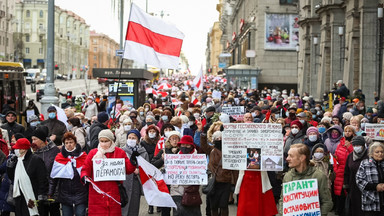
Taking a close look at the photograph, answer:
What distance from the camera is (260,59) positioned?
57.8m

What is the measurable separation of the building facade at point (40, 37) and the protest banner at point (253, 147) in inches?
4409

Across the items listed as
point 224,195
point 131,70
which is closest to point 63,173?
point 224,195

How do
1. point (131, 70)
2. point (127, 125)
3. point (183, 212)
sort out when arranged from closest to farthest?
point (183, 212) → point (127, 125) → point (131, 70)

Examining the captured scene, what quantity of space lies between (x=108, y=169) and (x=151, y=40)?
14.4 feet

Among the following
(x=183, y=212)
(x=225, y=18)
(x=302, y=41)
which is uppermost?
(x=225, y=18)

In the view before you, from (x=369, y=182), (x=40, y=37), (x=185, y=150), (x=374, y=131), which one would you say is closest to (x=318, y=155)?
(x=369, y=182)

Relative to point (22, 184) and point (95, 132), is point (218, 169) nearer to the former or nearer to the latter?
point (22, 184)

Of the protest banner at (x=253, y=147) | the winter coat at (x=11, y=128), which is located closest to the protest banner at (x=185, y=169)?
the protest banner at (x=253, y=147)

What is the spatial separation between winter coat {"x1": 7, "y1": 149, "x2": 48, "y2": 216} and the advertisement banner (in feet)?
158

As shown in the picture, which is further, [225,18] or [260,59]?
[225,18]

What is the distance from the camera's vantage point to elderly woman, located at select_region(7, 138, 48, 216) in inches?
352

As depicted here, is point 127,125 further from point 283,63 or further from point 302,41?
point 283,63

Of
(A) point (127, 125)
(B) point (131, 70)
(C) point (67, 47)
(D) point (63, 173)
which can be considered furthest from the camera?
(C) point (67, 47)

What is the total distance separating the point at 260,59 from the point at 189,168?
48.9 m
